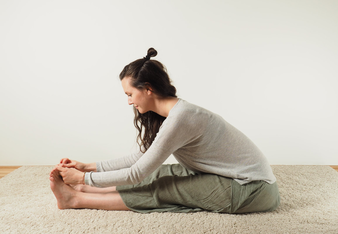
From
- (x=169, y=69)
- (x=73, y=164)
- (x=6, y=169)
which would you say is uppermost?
(x=169, y=69)

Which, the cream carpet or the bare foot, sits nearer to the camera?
the cream carpet

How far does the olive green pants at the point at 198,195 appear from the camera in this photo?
1595 millimetres

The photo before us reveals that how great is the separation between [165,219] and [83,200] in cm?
46

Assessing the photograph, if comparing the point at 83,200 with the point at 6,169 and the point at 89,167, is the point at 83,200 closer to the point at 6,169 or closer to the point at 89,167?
the point at 89,167

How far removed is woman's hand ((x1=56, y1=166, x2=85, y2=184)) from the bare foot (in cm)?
4

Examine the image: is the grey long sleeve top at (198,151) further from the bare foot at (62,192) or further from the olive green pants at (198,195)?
the bare foot at (62,192)

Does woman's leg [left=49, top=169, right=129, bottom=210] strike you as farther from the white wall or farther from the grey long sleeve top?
the white wall

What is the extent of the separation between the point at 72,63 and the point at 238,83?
142 centimetres

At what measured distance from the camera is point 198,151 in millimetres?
1576

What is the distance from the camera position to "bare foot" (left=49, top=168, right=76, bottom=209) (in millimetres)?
1647

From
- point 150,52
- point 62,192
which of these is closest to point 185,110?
point 150,52

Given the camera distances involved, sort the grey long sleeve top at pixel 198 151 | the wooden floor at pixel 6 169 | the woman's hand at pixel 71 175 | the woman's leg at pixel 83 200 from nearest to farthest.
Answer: the grey long sleeve top at pixel 198 151
the woman's hand at pixel 71 175
the woman's leg at pixel 83 200
the wooden floor at pixel 6 169

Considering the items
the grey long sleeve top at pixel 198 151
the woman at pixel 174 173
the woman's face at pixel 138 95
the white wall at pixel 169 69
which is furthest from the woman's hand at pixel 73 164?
the white wall at pixel 169 69

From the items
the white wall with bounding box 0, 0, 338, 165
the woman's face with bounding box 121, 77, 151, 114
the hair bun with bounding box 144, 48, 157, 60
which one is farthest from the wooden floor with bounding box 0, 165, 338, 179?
the hair bun with bounding box 144, 48, 157, 60
